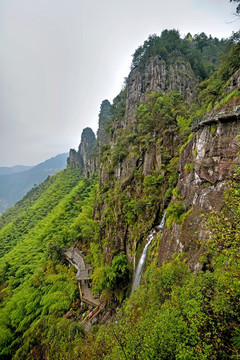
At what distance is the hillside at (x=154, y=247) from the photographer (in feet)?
15.6

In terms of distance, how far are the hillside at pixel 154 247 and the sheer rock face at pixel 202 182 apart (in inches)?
3.6

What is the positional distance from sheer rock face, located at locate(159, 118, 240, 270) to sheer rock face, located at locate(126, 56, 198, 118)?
2517 cm

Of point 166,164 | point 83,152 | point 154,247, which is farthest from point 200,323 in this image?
point 83,152

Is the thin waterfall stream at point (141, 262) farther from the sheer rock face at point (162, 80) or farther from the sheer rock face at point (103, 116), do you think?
the sheer rock face at point (103, 116)

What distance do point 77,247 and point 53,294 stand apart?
35.1 ft

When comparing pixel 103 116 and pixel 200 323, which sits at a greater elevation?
pixel 103 116

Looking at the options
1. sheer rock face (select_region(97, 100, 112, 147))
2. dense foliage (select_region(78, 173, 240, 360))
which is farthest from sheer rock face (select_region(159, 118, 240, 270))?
sheer rock face (select_region(97, 100, 112, 147))

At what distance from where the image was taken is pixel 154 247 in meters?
15.1

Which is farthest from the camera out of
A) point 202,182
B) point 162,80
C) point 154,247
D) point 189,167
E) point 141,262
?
point 162,80

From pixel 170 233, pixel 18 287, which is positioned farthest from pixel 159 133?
pixel 18 287

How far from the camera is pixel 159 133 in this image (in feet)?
75.1

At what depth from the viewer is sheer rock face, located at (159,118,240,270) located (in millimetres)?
9969

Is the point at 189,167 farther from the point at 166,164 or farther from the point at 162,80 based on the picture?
the point at 162,80

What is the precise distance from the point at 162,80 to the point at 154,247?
122 feet
